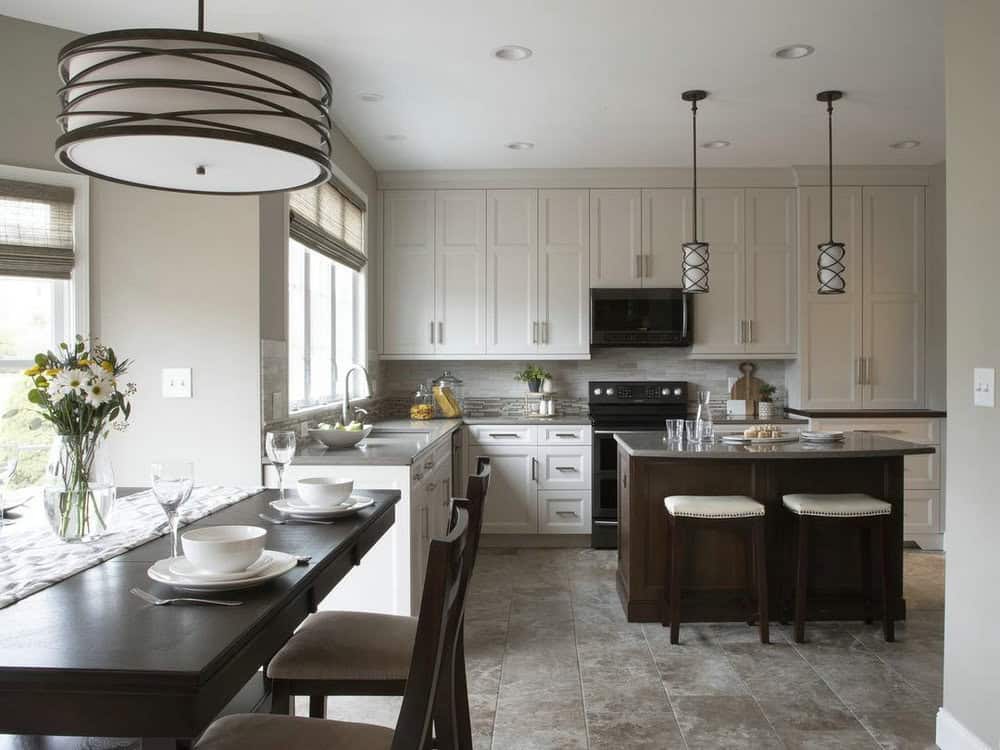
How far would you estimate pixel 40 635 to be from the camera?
47.4 inches

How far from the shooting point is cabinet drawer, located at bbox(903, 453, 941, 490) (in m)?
5.38

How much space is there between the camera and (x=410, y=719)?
1.33 metres

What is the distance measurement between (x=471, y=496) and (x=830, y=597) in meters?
2.58

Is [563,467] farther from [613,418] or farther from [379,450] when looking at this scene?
[379,450]

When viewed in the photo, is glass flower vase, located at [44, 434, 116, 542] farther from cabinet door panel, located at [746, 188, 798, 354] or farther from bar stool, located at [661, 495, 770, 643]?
cabinet door panel, located at [746, 188, 798, 354]

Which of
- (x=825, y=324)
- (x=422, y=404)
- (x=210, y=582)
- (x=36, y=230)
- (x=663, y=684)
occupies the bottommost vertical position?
(x=663, y=684)

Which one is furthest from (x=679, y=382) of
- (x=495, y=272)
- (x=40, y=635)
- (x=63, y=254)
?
(x=40, y=635)

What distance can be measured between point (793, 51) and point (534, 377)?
2986 millimetres

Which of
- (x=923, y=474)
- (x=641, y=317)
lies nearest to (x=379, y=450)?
(x=641, y=317)

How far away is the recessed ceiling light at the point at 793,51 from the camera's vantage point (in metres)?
3.45

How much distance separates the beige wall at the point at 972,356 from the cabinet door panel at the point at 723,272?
311 cm

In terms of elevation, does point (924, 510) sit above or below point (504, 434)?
below

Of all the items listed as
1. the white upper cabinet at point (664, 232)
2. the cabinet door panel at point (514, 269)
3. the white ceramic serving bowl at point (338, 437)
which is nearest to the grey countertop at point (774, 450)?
the white ceramic serving bowl at point (338, 437)

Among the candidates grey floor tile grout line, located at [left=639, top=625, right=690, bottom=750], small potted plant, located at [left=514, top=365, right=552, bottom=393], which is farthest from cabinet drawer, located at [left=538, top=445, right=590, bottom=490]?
grey floor tile grout line, located at [left=639, top=625, right=690, bottom=750]
